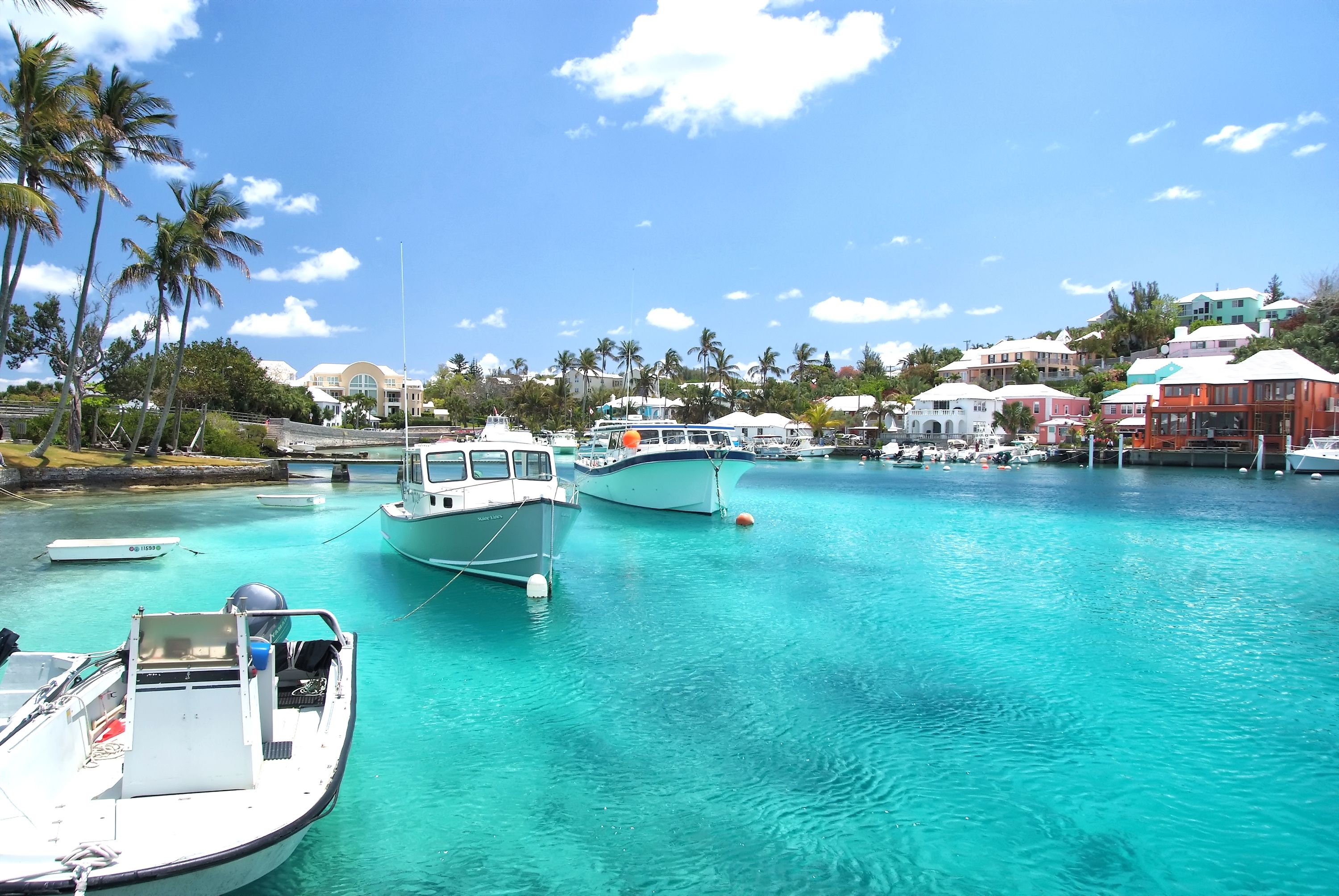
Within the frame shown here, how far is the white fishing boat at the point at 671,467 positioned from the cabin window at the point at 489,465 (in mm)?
12050

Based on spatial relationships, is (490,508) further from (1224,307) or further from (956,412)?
(1224,307)

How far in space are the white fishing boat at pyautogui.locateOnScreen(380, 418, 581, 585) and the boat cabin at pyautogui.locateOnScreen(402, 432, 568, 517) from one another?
0.05 feet

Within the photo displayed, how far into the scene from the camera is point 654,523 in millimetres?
27047

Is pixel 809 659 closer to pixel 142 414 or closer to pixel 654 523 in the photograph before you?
pixel 654 523

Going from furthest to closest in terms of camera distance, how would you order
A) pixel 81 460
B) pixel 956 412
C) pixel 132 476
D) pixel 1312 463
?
pixel 956 412 < pixel 1312 463 < pixel 81 460 < pixel 132 476

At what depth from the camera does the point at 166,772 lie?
4.82 m

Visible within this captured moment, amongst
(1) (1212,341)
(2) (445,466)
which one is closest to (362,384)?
(2) (445,466)

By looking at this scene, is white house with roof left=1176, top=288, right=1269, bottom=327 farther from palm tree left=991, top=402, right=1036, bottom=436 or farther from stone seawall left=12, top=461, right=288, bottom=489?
stone seawall left=12, top=461, right=288, bottom=489

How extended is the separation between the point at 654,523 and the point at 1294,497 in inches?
1322

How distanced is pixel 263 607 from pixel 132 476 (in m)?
30.9

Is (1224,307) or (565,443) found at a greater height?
(1224,307)

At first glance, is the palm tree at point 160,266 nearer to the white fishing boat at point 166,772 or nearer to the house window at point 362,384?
the white fishing boat at point 166,772

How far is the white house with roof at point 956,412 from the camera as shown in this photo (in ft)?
266

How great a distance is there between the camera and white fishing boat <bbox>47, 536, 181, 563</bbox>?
17.2 metres
